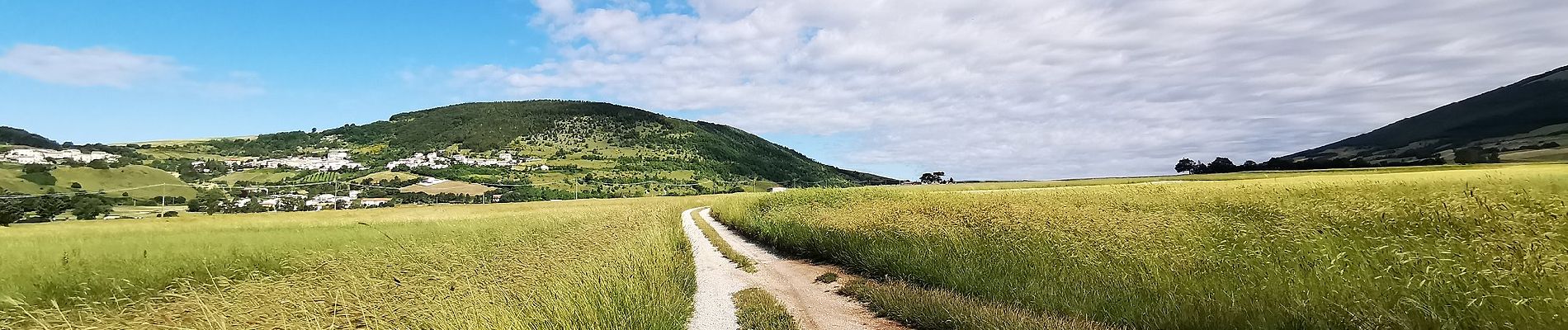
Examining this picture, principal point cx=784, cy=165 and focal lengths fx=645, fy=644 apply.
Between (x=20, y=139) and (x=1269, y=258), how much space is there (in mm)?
289117

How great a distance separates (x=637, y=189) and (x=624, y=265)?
14158cm

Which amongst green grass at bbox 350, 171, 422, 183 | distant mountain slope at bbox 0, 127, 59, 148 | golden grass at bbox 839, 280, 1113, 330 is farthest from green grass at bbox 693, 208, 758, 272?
distant mountain slope at bbox 0, 127, 59, 148

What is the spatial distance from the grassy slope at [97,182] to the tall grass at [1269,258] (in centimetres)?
10867

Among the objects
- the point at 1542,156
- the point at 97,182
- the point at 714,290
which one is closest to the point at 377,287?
the point at 714,290

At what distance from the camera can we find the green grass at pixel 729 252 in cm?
1594

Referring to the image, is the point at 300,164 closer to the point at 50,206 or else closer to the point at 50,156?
the point at 50,156

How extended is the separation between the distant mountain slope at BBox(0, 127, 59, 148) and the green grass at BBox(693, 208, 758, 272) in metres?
247

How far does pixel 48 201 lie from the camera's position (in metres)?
54.1

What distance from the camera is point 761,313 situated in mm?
9281

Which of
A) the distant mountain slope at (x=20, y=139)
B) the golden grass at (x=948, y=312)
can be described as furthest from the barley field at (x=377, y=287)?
the distant mountain slope at (x=20, y=139)

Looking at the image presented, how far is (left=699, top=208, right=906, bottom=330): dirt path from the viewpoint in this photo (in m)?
8.92

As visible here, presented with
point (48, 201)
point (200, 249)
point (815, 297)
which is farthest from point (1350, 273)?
point (48, 201)

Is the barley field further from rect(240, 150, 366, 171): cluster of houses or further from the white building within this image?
the white building

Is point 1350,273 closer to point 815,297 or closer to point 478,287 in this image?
point 815,297
